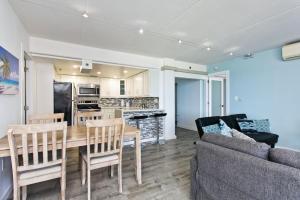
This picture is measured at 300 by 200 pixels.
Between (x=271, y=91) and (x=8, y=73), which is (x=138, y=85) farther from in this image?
(x=271, y=91)

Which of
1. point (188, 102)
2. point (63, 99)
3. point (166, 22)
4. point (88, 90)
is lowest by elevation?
point (188, 102)

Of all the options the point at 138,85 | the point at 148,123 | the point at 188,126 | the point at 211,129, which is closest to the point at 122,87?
the point at 138,85

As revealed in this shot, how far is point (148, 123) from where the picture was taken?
14.8ft

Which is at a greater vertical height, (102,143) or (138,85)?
(138,85)

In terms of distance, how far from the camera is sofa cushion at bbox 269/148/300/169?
112cm

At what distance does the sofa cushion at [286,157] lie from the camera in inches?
44.3

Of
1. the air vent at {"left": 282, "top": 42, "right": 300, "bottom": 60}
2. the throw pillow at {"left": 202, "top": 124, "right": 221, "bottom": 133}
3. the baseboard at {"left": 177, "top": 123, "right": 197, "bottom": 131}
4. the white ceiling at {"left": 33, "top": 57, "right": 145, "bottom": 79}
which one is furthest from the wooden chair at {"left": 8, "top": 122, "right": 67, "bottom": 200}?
the baseboard at {"left": 177, "top": 123, "right": 197, "bottom": 131}

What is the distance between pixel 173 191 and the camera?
81.7 inches

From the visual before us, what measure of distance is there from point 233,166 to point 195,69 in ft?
15.2

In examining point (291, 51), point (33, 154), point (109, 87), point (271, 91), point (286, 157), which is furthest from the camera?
point (109, 87)

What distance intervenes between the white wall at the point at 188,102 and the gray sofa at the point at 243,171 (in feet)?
14.9

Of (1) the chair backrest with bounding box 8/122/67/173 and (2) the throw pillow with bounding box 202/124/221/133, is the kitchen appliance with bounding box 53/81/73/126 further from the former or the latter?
(2) the throw pillow with bounding box 202/124/221/133

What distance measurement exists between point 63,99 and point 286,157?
518cm

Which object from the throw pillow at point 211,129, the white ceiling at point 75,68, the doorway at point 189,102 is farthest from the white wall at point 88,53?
the throw pillow at point 211,129
